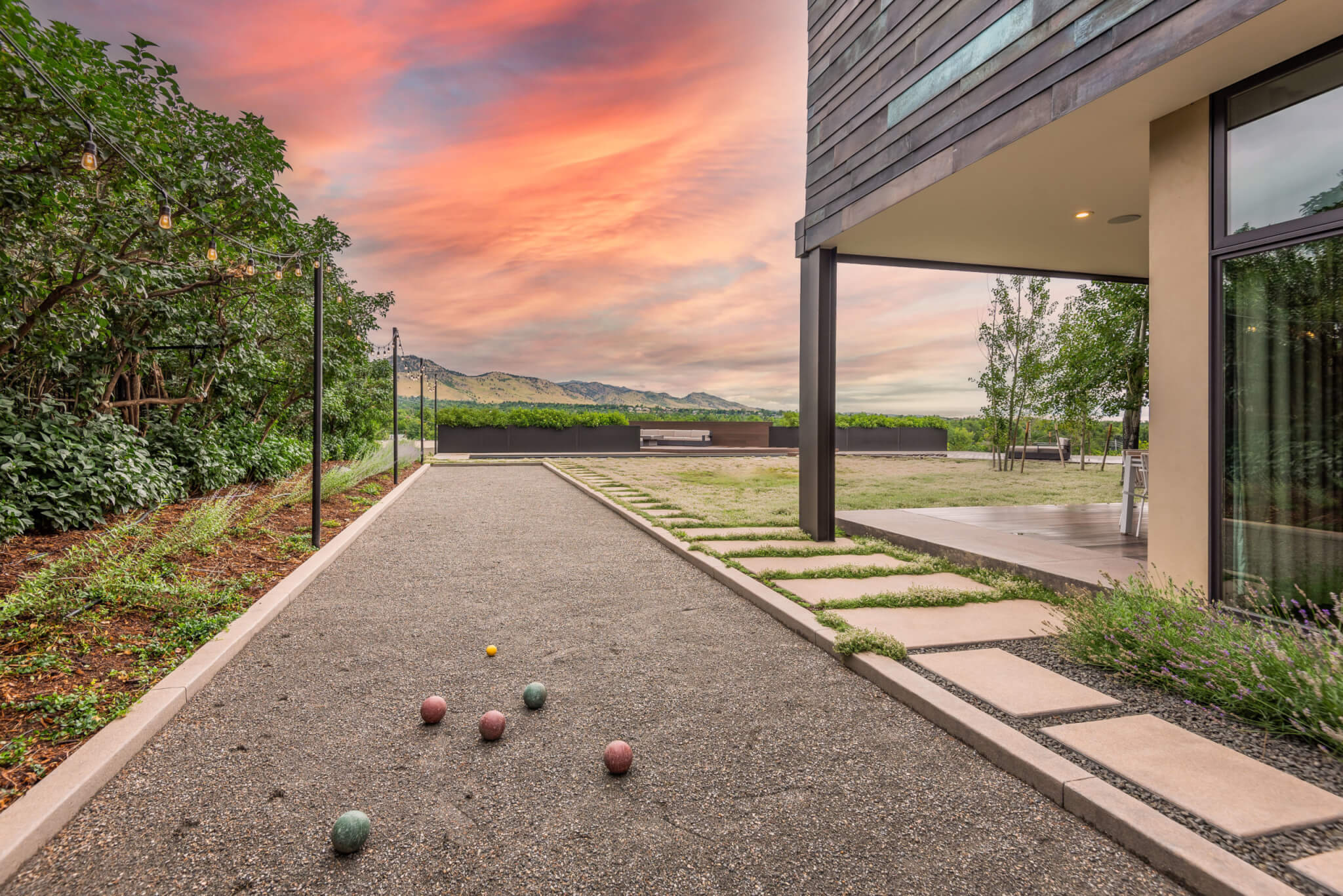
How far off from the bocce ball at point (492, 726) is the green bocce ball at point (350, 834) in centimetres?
62

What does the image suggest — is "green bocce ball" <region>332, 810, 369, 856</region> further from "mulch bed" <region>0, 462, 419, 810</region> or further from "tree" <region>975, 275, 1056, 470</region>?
"tree" <region>975, 275, 1056, 470</region>

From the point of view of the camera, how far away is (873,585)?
4375 mm

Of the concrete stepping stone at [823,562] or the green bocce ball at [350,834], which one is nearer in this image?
the green bocce ball at [350,834]

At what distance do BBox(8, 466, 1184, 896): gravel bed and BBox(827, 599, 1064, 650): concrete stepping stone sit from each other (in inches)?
20.0

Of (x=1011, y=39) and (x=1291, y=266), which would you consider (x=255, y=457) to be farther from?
(x=1291, y=266)

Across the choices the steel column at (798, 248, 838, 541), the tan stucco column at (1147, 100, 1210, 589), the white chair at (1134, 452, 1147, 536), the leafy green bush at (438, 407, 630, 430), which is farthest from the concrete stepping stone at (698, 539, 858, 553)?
the leafy green bush at (438, 407, 630, 430)

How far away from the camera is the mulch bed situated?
2127 mm

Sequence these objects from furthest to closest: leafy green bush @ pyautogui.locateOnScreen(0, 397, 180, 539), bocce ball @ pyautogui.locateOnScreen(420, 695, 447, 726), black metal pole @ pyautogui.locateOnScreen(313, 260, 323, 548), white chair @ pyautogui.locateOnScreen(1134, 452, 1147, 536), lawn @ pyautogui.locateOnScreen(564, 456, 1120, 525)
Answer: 1. lawn @ pyautogui.locateOnScreen(564, 456, 1120, 525)
2. white chair @ pyautogui.locateOnScreen(1134, 452, 1147, 536)
3. black metal pole @ pyautogui.locateOnScreen(313, 260, 323, 548)
4. leafy green bush @ pyautogui.locateOnScreen(0, 397, 180, 539)
5. bocce ball @ pyautogui.locateOnScreen(420, 695, 447, 726)

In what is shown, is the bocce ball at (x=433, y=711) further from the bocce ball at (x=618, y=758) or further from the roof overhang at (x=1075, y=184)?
the roof overhang at (x=1075, y=184)

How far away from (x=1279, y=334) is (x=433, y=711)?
4250 mm

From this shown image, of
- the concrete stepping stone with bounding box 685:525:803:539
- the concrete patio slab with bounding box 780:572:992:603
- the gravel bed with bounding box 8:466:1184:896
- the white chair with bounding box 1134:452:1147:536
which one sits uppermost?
the white chair with bounding box 1134:452:1147:536

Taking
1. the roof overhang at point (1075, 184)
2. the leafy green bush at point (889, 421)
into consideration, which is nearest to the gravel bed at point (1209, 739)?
the roof overhang at point (1075, 184)

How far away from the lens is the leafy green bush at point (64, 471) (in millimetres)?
4980

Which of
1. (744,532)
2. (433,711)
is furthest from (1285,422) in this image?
(744,532)
